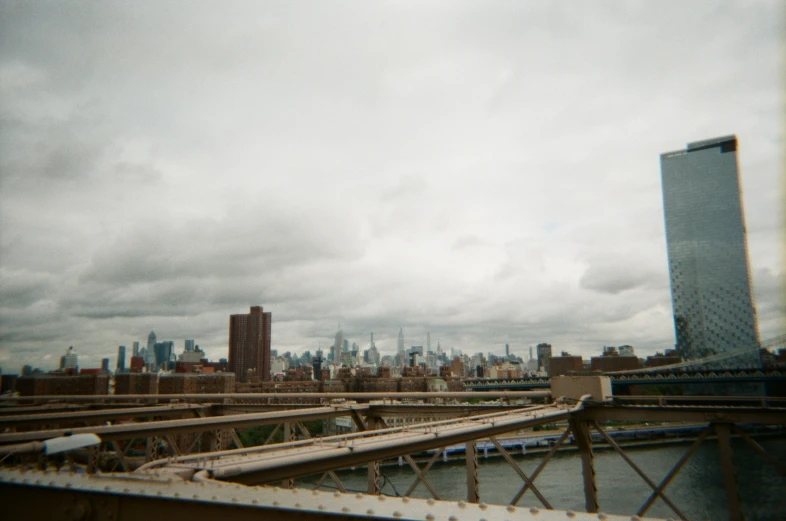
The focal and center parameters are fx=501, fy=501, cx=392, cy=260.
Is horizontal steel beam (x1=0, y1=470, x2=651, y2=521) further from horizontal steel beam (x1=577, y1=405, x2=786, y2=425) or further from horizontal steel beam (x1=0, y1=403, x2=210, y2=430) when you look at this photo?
horizontal steel beam (x1=0, y1=403, x2=210, y2=430)

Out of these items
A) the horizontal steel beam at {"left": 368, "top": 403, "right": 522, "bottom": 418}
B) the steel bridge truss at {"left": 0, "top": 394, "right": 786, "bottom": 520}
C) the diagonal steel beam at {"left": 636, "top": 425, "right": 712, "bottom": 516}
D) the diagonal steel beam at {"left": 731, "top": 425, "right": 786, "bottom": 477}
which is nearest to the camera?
the steel bridge truss at {"left": 0, "top": 394, "right": 786, "bottom": 520}

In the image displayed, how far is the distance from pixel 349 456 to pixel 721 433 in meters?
8.64

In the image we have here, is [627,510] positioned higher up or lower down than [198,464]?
lower down

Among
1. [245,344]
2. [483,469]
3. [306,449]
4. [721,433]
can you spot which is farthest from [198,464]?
[245,344]

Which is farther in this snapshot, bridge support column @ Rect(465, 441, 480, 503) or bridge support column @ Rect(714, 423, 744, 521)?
bridge support column @ Rect(465, 441, 480, 503)

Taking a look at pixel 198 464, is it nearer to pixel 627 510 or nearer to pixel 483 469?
pixel 627 510

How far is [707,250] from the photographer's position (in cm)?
15675

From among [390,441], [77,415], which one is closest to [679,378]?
[77,415]

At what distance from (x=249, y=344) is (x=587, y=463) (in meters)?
187

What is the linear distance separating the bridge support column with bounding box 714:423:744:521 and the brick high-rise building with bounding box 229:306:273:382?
17412 centimetres

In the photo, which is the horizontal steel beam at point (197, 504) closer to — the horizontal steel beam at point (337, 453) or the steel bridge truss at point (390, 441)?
the steel bridge truss at point (390, 441)

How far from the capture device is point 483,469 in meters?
54.1

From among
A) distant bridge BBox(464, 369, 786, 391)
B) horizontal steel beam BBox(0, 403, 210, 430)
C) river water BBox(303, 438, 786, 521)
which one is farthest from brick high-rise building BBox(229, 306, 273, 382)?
horizontal steel beam BBox(0, 403, 210, 430)

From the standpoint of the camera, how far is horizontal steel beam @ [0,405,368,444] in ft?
28.2
